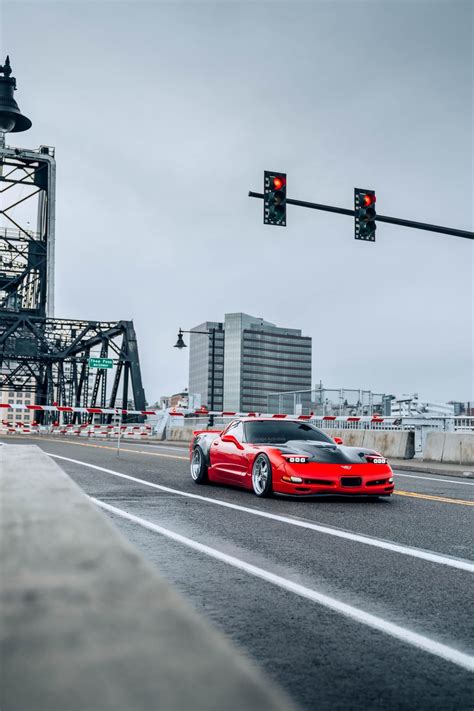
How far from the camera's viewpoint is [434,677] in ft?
12.2

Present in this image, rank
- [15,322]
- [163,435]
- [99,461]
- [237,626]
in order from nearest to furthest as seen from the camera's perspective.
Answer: [237,626], [99,461], [163,435], [15,322]

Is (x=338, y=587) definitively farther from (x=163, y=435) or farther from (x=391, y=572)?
(x=163, y=435)

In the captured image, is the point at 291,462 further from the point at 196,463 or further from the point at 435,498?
the point at 196,463

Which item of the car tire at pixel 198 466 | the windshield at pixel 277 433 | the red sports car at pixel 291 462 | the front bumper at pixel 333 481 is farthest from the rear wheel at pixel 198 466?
the front bumper at pixel 333 481

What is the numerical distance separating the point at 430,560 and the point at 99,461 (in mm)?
12783

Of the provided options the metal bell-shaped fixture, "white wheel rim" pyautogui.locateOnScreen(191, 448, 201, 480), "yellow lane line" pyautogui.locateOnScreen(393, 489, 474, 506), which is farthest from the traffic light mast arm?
the metal bell-shaped fixture

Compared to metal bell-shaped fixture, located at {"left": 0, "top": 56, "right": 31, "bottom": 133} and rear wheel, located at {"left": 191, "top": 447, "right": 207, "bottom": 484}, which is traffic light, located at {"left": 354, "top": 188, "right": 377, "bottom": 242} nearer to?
rear wheel, located at {"left": 191, "top": 447, "right": 207, "bottom": 484}

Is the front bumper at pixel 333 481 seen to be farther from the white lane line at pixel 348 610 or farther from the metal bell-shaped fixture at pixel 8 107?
the metal bell-shaped fixture at pixel 8 107

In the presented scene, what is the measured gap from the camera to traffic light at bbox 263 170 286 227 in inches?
758

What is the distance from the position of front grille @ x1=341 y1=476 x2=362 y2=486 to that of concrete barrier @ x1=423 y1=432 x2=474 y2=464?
372 inches

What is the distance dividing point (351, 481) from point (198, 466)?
3.47 metres

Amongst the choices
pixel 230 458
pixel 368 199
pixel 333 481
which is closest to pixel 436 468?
pixel 368 199

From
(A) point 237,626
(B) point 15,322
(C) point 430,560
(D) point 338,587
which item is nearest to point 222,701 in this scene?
(A) point 237,626

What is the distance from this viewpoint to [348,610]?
5.02m
